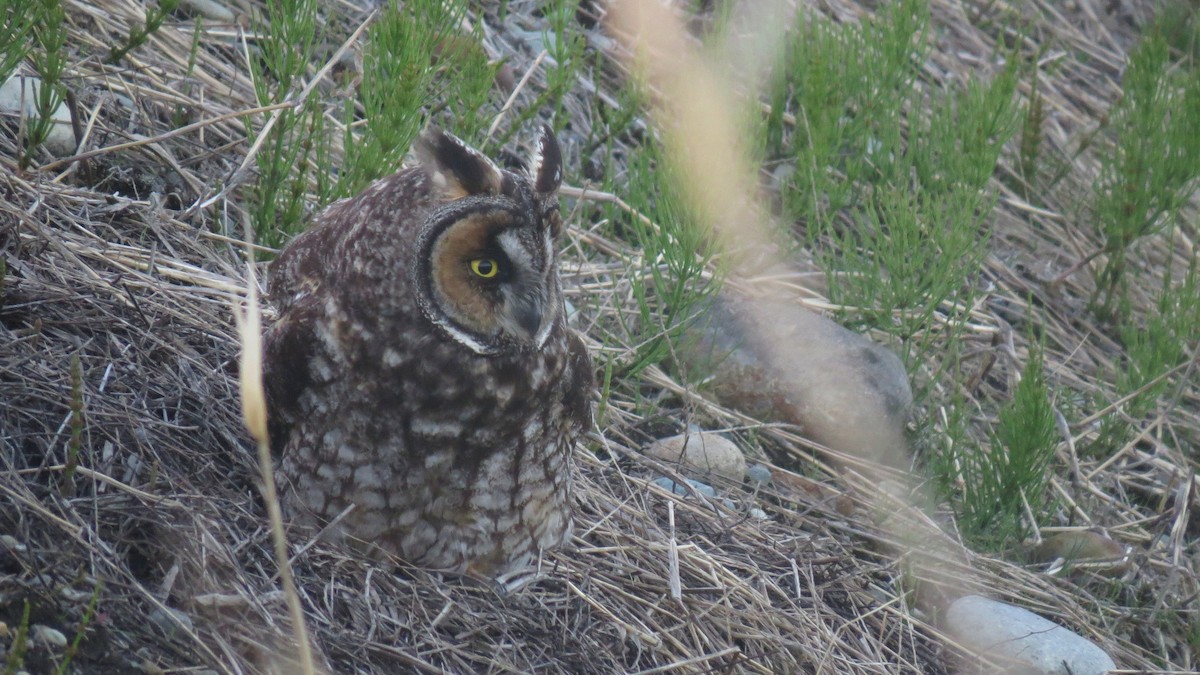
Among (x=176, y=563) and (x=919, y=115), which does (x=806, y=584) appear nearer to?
(x=176, y=563)

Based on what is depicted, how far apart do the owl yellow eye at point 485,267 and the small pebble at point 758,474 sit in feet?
4.75

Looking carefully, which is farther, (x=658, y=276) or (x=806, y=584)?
(x=658, y=276)

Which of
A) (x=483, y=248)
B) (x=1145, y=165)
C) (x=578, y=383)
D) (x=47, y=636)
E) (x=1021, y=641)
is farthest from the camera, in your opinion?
(x=1145, y=165)

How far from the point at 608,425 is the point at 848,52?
6.48ft

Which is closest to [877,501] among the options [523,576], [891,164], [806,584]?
[806,584]

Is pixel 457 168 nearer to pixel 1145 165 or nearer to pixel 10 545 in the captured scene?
pixel 10 545

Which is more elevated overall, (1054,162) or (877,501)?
(1054,162)

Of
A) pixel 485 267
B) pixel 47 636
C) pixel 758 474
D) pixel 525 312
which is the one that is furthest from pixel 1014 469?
pixel 47 636

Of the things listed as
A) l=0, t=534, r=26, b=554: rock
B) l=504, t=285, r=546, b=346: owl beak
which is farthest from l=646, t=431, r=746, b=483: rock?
l=0, t=534, r=26, b=554: rock

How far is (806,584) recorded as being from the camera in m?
2.90

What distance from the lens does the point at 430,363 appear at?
225 cm

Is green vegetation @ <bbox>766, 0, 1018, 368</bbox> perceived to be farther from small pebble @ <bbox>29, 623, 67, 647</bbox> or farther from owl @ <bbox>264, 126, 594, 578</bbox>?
small pebble @ <bbox>29, 623, 67, 647</bbox>

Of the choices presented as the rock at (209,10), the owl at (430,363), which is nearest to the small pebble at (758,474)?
the owl at (430,363)

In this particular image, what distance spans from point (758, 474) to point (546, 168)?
142 centimetres
